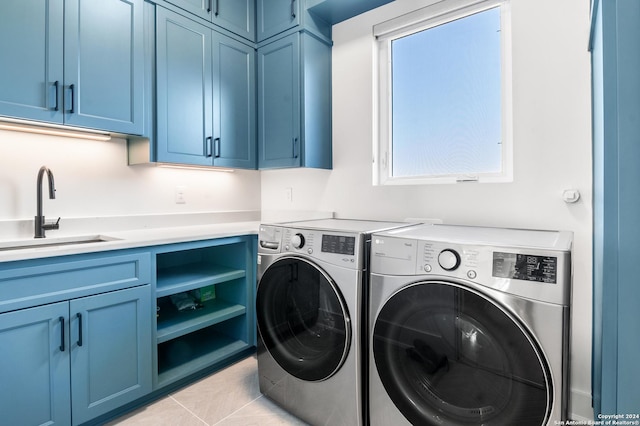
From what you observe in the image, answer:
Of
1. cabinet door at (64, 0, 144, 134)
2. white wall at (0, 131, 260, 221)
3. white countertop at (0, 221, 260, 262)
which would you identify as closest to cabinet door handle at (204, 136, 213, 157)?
white wall at (0, 131, 260, 221)

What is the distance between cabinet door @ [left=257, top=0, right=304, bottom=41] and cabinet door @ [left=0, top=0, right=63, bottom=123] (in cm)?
127

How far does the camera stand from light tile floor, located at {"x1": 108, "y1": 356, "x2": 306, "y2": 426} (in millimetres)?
1640

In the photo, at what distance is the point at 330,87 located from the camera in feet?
8.20

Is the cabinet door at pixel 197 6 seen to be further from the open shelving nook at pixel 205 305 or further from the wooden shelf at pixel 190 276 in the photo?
the wooden shelf at pixel 190 276

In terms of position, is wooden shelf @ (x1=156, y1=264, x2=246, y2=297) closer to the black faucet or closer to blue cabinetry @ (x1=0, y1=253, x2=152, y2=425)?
blue cabinetry @ (x1=0, y1=253, x2=152, y2=425)

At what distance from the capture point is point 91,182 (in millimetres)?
2037

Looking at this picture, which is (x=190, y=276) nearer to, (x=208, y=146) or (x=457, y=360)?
(x=208, y=146)

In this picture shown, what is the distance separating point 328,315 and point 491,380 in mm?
675

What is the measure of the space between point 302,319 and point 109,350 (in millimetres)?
925

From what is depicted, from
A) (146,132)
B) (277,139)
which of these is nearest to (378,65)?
(277,139)

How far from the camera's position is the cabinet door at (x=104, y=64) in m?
1.68

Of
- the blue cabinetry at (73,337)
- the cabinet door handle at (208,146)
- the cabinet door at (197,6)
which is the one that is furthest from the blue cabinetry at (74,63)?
the blue cabinetry at (73,337)

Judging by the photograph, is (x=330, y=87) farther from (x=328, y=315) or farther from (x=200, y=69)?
(x=328, y=315)

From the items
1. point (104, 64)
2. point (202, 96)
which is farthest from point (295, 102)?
point (104, 64)
